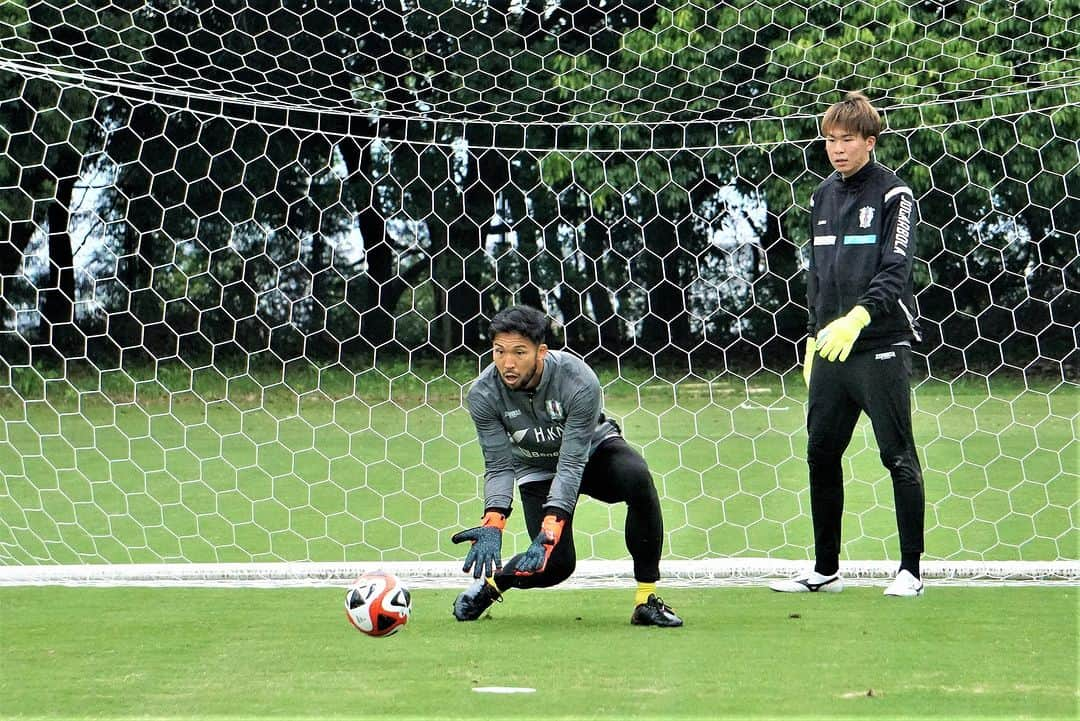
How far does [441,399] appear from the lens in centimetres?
912

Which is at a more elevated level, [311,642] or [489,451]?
[489,451]

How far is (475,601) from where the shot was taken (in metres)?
3.93

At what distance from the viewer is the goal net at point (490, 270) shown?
20.4 ft

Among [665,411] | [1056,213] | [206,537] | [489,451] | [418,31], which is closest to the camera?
[489,451]

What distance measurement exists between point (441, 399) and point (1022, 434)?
3716 millimetres

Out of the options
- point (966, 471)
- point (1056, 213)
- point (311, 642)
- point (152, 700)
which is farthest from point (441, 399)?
point (152, 700)

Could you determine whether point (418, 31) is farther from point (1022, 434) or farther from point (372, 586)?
point (372, 586)

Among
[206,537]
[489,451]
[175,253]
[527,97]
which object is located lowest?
[206,537]

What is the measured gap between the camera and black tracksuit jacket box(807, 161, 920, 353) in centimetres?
407

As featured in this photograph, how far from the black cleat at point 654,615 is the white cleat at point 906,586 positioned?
806 millimetres

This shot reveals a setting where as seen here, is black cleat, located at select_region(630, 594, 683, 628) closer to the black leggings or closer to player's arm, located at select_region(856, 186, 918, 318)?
the black leggings

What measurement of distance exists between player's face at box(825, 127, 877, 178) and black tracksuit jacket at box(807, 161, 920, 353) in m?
0.05

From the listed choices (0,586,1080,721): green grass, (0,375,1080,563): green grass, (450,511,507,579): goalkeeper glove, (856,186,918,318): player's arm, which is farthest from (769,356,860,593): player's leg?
(450,511,507,579): goalkeeper glove

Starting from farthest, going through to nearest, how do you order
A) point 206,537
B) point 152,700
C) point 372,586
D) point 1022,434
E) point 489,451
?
1. point 1022,434
2. point 206,537
3. point 489,451
4. point 372,586
5. point 152,700
